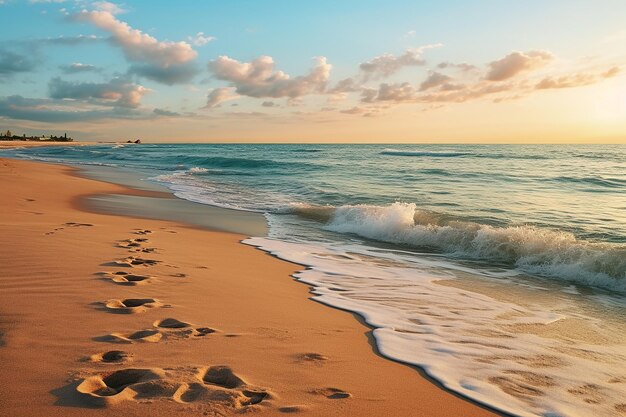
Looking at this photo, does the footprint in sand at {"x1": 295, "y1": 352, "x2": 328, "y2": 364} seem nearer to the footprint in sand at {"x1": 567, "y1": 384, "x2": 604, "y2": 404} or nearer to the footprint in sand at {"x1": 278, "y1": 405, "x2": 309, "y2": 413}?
the footprint in sand at {"x1": 278, "y1": 405, "x2": 309, "y2": 413}

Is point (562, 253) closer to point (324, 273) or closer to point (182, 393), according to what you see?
point (324, 273)

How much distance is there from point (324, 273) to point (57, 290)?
11.9 feet

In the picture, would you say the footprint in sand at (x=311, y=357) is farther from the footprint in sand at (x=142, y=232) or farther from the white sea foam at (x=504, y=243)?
the white sea foam at (x=504, y=243)

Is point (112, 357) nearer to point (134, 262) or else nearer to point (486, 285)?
point (134, 262)

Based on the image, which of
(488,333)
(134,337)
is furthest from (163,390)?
(488,333)

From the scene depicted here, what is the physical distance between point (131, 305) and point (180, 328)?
2.58ft

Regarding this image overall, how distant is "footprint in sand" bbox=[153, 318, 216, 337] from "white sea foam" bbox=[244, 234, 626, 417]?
151cm

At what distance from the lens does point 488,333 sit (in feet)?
15.4

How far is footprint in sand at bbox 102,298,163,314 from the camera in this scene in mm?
4078

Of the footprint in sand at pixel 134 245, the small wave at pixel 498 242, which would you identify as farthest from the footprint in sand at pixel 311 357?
the small wave at pixel 498 242

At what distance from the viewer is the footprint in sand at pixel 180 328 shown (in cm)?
369

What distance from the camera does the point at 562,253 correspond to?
333 inches

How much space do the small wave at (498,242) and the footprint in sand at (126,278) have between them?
642cm

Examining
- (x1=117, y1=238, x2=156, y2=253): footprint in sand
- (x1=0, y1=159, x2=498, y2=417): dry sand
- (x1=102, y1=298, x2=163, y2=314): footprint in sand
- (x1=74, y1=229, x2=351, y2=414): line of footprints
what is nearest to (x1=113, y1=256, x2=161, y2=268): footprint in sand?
(x1=0, y1=159, x2=498, y2=417): dry sand
